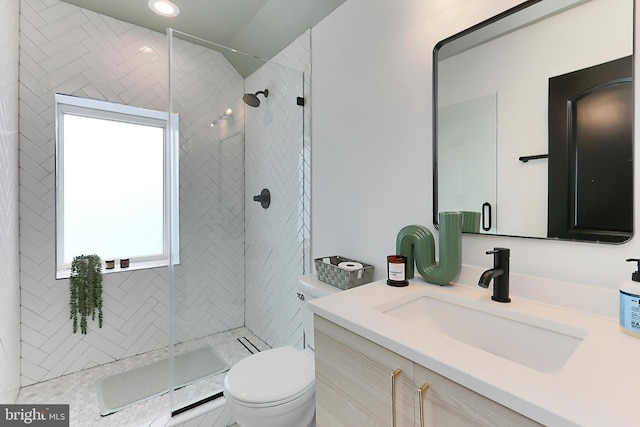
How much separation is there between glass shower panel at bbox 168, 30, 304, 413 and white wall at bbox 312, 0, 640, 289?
32 centimetres

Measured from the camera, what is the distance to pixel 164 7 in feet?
6.26

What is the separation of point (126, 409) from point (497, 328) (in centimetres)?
194

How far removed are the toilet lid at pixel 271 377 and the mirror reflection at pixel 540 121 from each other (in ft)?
2.95

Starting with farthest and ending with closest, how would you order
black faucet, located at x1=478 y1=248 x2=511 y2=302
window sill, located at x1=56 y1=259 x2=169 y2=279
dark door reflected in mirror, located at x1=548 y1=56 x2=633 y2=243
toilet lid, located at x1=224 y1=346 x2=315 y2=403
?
window sill, located at x1=56 y1=259 x2=169 y2=279, toilet lid, located at x1=224 y1=346 x2=315 y2=403, black faucet, located at x1=478 y1=248 x2=511 y2=302, dark door reflected in mirror, located at x1=548 y1=56 x2=633 y2=243

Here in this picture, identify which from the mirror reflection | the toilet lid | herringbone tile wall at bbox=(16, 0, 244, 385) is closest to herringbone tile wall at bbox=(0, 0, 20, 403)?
herringbone tile wall at bbox=(16, 0, 244, 385)

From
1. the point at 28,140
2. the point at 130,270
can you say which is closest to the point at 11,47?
the point at 28,140

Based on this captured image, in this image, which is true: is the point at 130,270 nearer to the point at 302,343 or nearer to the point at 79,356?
the point at 79,356

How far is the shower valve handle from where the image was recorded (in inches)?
85.9

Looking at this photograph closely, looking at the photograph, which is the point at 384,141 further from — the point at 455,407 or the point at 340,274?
the point at 455,407

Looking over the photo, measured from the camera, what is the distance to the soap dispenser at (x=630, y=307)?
26.2 inches

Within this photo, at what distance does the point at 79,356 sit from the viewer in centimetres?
202

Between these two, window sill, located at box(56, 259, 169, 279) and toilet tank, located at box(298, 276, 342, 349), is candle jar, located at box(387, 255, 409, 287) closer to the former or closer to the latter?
toilet tank, located at box(298, 276, 342, 349)

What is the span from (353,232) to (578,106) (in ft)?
3.33

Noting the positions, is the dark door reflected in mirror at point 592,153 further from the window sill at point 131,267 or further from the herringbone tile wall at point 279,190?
the window sill at point 131,267
